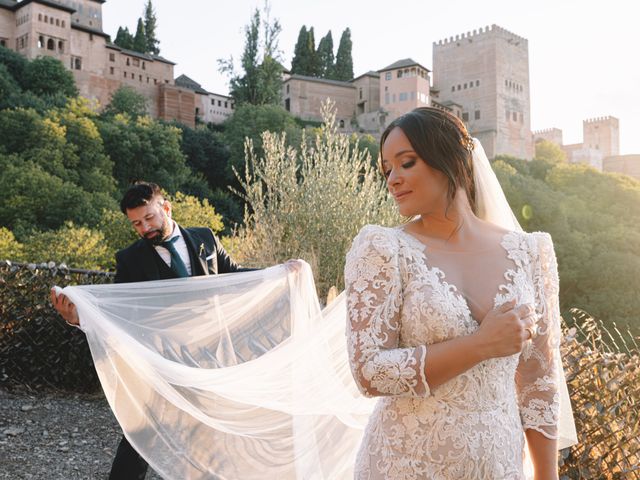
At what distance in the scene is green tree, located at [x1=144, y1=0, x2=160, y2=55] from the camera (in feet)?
174

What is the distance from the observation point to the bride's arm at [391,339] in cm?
114

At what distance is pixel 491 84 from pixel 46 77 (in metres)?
39.6

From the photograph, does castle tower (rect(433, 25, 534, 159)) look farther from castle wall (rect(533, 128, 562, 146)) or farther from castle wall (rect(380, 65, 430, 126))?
castle wall (rect(533, 128, 562, 146))

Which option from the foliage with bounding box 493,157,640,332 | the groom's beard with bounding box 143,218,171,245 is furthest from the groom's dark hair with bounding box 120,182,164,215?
the foliage with bounding box 493,157,640,332

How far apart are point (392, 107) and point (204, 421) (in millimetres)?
52271

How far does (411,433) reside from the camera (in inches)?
48.6

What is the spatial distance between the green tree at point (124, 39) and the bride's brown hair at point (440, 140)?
5562 centimetres

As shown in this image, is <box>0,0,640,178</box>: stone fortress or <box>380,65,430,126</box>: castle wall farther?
<box>380,65,430,126</box>: castle wall

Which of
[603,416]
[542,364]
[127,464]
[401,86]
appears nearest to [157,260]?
[127,464]

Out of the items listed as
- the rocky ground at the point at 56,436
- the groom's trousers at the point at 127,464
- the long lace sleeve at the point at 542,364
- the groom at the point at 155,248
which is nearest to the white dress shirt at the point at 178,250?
the groom at the point at 155,248

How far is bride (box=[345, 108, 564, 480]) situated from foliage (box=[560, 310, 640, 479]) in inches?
52.3

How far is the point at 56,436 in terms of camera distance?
4.24m

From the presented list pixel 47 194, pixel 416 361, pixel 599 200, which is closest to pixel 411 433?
pixel 416 361

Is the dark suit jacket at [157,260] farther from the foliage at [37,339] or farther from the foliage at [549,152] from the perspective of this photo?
the foliage at [549,152]
